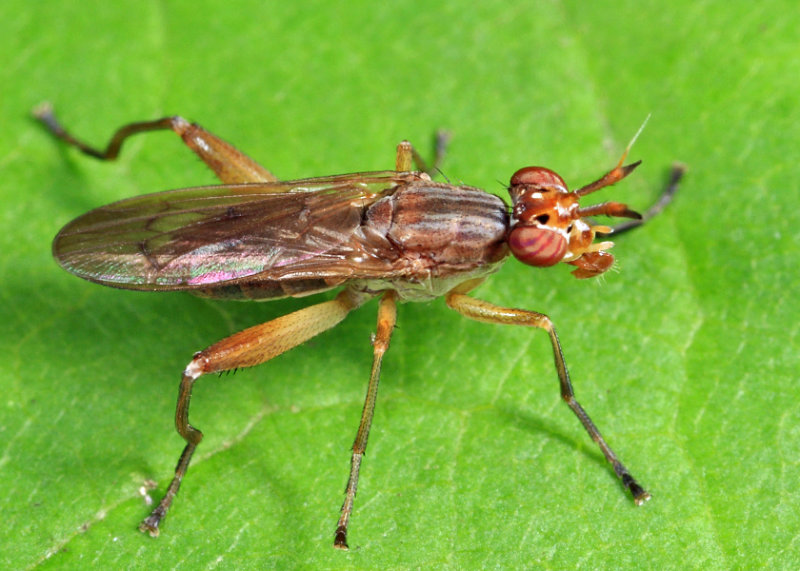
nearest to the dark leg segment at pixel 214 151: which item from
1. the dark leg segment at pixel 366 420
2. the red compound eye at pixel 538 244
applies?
the dark leg segment at pixel 366 420

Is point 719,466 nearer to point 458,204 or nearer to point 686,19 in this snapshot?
point 458,204

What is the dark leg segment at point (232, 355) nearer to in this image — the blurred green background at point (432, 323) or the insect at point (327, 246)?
the insect at point (327, 246)

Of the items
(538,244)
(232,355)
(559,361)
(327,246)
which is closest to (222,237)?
(327,246)

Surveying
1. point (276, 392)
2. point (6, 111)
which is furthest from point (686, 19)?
point (6, 111)

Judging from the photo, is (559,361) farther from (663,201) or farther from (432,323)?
(663,201)

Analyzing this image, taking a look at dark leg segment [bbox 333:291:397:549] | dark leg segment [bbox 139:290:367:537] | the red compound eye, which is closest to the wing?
dark leg segment [bbox 139:290:367:537]

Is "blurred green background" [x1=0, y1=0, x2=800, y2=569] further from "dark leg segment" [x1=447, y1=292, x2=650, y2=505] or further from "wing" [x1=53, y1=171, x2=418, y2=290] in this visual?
"wing" [x1=53, y1=171, x2=418, y2=290]
